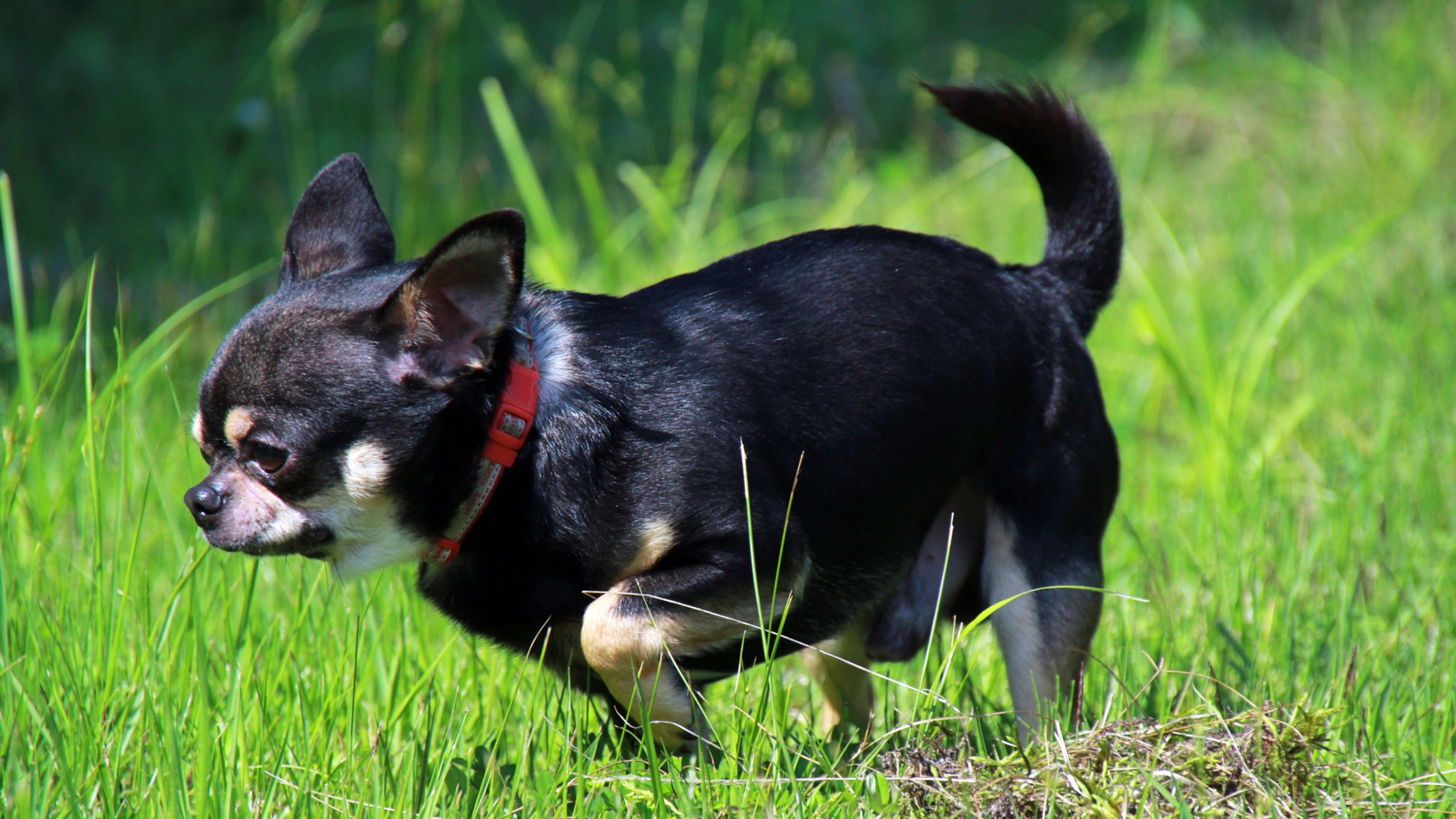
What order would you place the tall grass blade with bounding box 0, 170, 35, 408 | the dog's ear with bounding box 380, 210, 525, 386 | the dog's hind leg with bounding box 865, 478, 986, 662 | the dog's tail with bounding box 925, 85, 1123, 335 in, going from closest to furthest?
the dog's ear with bounding box 380, 210, 525, 386 < the tall grass blade with bounding box 0, 170, 35, 408 < the dog's hind leg with bounding box 865, 478, 986, 662 < the dog's tail with bounding box 925, 85, 1123, 335

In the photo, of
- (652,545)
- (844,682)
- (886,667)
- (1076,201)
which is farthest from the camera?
(886,667)

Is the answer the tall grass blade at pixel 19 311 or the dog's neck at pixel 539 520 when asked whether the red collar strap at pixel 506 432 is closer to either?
the dog's neck at pixel 539 520

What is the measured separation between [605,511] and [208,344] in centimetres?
332

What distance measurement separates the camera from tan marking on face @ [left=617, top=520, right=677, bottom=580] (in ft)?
7.50

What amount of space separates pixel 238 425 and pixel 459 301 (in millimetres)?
453

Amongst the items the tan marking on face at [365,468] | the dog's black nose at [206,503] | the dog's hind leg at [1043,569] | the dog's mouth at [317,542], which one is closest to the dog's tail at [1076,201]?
the dog's hind leg at [1043,569]

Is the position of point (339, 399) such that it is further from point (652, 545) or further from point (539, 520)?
point (652, 545)

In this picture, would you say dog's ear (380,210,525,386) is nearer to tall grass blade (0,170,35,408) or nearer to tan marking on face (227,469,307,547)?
tan marking on face (227,469,307,547)

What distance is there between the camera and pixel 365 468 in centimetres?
225

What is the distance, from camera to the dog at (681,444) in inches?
88.2

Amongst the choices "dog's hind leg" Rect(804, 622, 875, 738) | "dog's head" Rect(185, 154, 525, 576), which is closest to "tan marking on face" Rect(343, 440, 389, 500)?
"dog's head" Rect(185, 154, 525, 576)

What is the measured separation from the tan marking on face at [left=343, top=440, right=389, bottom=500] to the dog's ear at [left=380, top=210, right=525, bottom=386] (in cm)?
14

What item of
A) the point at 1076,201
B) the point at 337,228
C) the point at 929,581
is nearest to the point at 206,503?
the point at 337,228

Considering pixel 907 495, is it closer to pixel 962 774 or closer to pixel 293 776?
pixel 962 774
